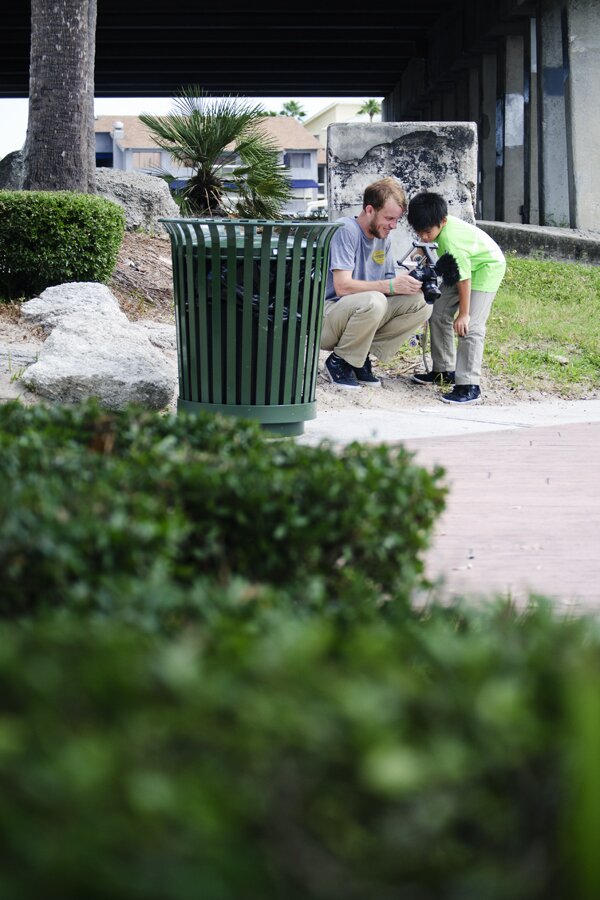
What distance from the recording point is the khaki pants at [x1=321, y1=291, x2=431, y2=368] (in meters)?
7.44

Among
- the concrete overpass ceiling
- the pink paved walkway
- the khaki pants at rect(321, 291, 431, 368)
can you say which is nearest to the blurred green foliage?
the pink paved walkway

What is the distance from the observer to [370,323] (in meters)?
7.46

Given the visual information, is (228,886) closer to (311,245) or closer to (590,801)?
(590,801)

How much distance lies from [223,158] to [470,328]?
7.68 metres

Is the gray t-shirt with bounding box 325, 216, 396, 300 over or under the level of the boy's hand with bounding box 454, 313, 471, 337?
over

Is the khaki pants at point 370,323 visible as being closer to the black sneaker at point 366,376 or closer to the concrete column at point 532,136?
the black sneaker at point 366,376

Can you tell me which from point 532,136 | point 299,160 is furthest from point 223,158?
point 299,160

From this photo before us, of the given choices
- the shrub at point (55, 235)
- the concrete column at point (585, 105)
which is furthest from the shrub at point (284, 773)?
the concrete column at point (585, 105)

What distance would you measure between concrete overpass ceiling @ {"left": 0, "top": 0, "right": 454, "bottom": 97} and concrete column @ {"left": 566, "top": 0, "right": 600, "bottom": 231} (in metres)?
8.94

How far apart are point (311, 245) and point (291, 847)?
4748mm

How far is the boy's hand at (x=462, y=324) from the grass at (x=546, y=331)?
110 centimetres

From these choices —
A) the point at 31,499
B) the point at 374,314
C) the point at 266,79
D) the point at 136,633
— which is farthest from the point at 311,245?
the point at 266,79

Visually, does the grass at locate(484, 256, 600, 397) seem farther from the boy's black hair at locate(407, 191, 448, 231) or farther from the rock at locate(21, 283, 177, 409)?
the rock at locate(21, 283, 177, 409)

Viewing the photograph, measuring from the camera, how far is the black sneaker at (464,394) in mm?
7889
